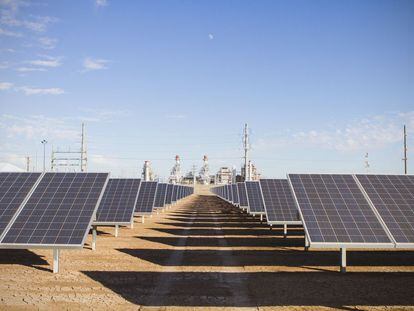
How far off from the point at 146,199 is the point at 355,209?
2231 centimetres

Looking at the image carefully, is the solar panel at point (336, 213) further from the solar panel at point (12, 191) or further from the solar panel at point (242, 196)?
the solar panel at point (242, 196)

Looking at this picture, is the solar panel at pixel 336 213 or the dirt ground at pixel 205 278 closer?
the dirt ground at pixel 205 278

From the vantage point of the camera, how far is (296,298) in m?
12.1

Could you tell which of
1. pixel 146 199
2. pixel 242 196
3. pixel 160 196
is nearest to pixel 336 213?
pixel 146 199

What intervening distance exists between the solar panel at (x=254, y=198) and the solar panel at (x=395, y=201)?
13.8 metres

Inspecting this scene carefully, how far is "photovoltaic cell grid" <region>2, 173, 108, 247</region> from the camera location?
48.7ft

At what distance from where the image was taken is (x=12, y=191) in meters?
17.8

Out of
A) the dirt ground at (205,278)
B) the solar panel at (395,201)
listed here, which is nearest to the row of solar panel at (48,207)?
the dirt ground at (205,278)

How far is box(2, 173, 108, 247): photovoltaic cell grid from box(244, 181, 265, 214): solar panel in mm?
16667

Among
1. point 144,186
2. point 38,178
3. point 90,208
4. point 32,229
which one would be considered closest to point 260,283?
point 90,208

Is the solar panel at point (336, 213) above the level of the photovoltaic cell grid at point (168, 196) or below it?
above

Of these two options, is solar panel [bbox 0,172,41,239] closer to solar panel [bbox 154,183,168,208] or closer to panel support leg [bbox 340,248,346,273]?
panel support leg [bbox 340,248,346,273]

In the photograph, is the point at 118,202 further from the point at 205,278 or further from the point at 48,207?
the point at 205,278

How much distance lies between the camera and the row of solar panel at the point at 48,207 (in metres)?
14.9
